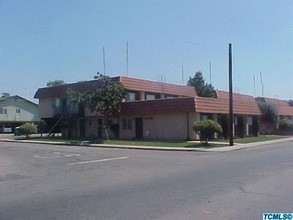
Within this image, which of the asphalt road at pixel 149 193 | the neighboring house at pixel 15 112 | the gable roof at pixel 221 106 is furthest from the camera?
A: the neighboring house at pixel 15 112

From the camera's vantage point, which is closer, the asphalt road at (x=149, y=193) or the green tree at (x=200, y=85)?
the asphalt road at (x=149, y=193)

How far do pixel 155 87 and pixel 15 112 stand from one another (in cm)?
3890

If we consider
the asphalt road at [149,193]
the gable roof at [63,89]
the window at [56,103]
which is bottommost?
the asphalt road at [149,193]

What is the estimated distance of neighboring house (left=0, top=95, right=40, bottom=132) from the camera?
76812mm

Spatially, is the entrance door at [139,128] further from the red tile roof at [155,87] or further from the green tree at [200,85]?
the green tree at [200,85]

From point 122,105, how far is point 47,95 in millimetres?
14241

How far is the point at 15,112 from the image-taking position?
259ft

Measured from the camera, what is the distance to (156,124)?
41.9 metres

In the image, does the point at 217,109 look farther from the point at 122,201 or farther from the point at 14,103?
the point at 14,103

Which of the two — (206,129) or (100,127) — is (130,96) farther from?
(206,129)

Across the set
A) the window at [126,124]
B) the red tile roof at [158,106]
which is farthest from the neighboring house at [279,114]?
the red tile roof at [158,106]

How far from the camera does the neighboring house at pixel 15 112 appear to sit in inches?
3024

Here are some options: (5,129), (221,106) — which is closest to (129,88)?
(221,106)

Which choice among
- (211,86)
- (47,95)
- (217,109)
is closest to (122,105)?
(217,109)
